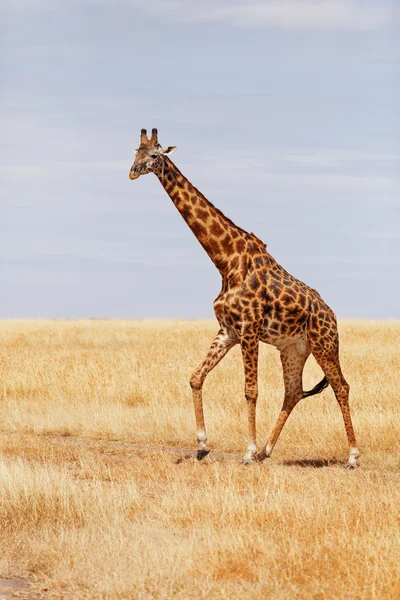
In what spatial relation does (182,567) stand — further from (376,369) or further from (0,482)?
(376,369)

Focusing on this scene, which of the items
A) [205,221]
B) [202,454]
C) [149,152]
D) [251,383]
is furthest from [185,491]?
[149,152]

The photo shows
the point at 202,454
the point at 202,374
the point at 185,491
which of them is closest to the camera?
the point at 185,491

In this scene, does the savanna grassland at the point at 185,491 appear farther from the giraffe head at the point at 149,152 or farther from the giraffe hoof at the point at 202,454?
the giraffe head at the point at 149,152

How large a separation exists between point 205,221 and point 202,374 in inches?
80.2

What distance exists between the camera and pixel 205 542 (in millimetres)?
7234

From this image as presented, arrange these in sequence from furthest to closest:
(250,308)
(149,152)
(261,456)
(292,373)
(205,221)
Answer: (292,373) → (205,221) → (261,456) → (149,152) → (250,308)

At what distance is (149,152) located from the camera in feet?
40.1

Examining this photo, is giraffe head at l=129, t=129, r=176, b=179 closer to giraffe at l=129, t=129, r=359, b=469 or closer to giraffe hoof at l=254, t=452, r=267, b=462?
giraffe at l=129, t=129, r=359, b=469

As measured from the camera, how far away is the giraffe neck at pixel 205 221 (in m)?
12.3

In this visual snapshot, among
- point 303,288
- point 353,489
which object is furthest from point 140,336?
point 353,489

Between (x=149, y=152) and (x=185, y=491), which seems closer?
(x=185, y=491)

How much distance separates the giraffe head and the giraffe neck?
0.13 m

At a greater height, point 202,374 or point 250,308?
point 250,308

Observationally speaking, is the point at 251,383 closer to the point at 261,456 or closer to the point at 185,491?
the point at 261,456
